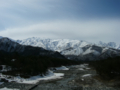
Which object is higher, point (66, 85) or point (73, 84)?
point (66, 85)

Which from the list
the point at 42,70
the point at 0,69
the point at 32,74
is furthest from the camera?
the point at 0,69

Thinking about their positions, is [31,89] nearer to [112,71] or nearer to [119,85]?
[119,85]

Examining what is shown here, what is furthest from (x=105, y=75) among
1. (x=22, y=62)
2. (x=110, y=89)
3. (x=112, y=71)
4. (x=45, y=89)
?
(x=22, y=62)

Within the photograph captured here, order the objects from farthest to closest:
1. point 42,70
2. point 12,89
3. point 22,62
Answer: point 22,62 → point 42,70 → point 12,89

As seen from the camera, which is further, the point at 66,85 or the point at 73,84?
the point at 73,84

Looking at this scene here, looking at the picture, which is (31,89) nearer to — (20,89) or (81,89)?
(20,89)

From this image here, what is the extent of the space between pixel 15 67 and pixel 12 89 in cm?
3558

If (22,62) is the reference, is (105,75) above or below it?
below

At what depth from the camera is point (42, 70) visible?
187 ft

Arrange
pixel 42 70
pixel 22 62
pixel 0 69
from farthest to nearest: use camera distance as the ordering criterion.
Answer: pixel 22 62, pixel 0 69, pixel 42 70

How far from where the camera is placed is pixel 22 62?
6619 cm

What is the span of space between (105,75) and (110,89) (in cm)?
1750

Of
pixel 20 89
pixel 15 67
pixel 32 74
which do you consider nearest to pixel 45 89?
pixel 20 89

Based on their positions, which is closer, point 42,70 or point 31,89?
point 31,89
